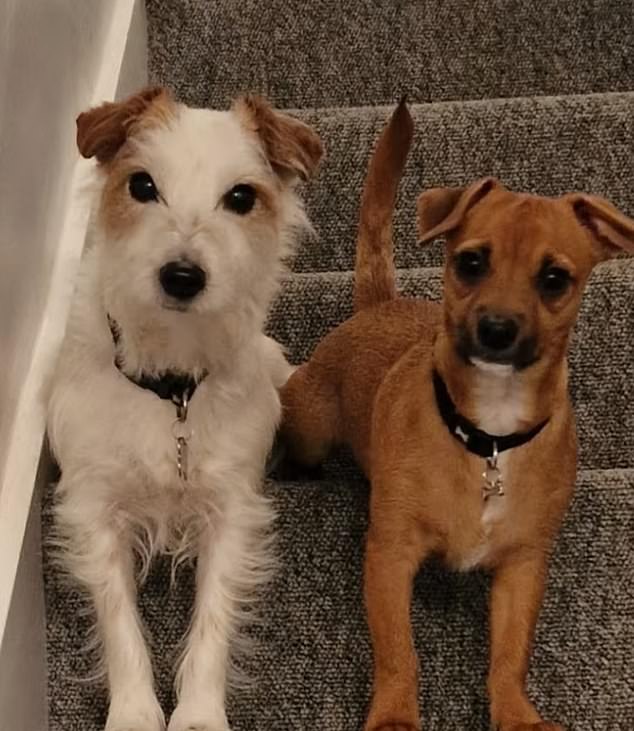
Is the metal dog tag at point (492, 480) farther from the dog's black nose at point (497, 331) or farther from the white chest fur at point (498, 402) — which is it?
the dog's black nose at point (497, 331)

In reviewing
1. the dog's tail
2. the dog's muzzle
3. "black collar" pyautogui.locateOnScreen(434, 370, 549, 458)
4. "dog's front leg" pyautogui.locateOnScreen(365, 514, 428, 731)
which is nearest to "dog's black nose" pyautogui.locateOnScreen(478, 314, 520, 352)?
the dog's muzzle

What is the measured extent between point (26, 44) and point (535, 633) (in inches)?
35.8

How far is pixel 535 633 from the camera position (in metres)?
1.30

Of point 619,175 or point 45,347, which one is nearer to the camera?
point 45,347

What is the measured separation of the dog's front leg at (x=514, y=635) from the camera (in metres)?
1.21

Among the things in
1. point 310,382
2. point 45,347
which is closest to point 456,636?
point 310,382

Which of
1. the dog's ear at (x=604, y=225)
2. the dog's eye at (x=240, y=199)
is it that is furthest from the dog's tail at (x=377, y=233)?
the dog's ear at (x=604, y=225)

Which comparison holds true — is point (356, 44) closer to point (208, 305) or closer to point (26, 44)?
point (26, 44)

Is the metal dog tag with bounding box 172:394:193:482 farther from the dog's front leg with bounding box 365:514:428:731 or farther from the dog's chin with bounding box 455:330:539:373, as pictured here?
the dog's chin with bounding box 455:330:539:373

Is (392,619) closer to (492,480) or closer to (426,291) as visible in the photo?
(492,480)

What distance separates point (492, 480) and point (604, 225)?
29 cm

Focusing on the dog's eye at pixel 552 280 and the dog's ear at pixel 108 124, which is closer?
the dog's eye at pixel 552 280

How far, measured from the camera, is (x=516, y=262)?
1.16 meters

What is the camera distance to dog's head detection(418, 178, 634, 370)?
1.14 m
